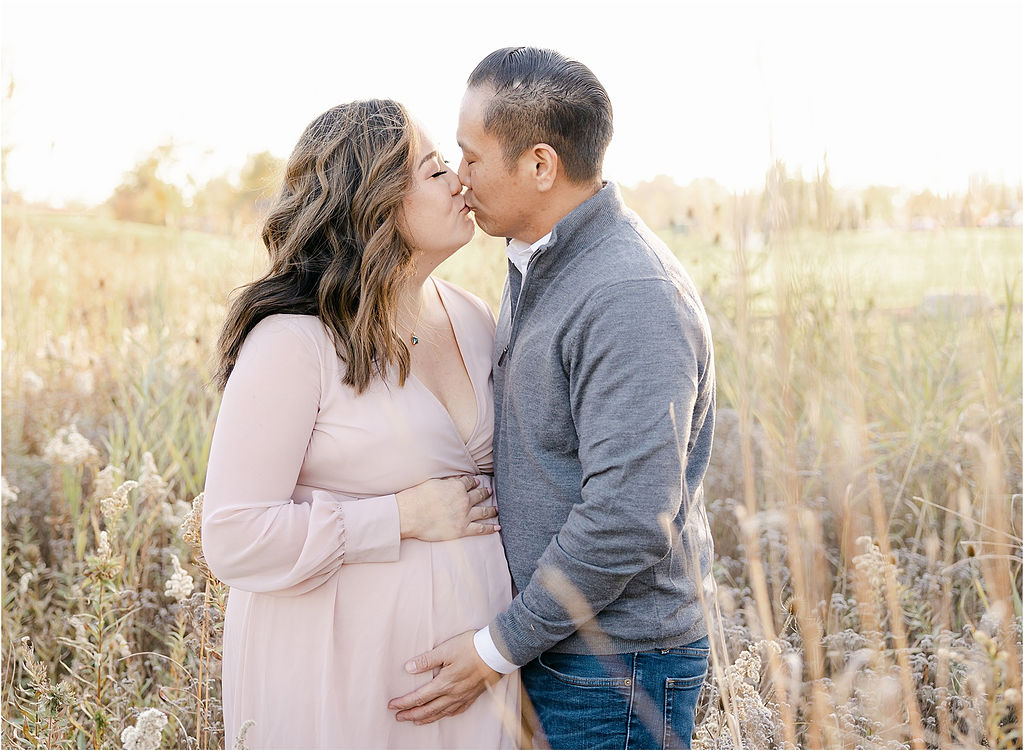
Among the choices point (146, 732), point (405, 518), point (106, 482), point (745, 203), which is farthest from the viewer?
point (106, 482)

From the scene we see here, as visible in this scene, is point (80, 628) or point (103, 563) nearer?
point (103, 563)

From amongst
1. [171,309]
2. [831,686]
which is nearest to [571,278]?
[831,686]

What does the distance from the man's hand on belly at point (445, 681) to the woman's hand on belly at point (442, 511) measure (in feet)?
0.71

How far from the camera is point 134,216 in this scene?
8.12 m

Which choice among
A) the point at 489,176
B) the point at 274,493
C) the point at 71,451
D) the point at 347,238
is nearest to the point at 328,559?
the point at 274,493

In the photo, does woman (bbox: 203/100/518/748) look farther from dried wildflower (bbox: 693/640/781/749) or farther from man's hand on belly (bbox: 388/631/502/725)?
dried wildflower (bbox: 693/640/781/749)

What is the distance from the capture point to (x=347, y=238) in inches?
70.8

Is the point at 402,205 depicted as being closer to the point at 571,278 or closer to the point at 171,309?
the point at 571,278

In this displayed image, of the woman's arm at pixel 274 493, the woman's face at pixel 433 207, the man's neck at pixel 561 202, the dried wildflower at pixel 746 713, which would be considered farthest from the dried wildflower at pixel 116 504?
the dried wildflower at pixel 746 713

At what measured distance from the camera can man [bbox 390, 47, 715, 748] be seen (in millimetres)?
1557

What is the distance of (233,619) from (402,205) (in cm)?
96

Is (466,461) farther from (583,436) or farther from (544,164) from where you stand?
(544,164)

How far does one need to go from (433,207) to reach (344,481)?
2.06 ft

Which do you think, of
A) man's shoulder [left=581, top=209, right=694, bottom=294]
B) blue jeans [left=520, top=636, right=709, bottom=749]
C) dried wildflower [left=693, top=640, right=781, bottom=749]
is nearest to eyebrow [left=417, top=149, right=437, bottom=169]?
man's shoulder [left=581, top=209, right=694, bottom=294]
